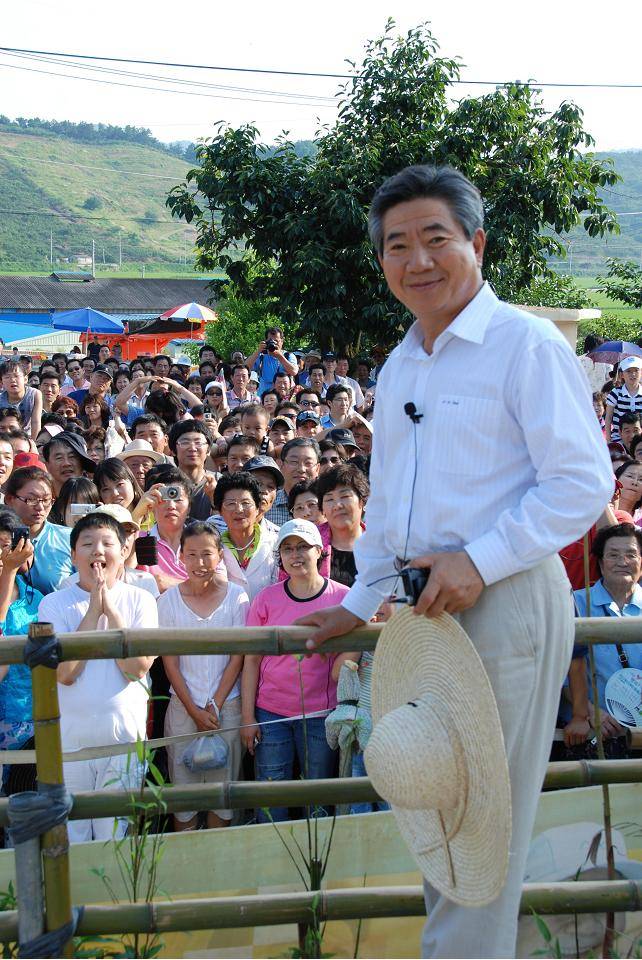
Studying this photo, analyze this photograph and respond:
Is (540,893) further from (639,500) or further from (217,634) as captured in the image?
(639,500)

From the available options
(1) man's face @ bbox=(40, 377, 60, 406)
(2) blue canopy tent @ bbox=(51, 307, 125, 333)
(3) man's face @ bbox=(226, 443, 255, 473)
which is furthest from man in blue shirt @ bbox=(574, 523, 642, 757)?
(2) blue canopy tent @ bbox=(51, 307, 125, 333)

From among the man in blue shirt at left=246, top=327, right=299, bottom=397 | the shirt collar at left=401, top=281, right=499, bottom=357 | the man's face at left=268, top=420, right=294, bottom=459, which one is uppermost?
the man in blue shirt at left=246, top=327, right=299, bottom=397

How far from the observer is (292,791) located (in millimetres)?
2547

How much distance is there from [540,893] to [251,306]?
90.1 feet

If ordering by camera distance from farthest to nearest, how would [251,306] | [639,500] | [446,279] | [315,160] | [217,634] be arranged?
[251,306]
[315,160]
[639,500]
[217,634]
[446,279]

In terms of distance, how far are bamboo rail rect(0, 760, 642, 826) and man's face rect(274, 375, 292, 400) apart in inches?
338

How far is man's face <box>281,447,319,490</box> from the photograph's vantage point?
21.2 ft

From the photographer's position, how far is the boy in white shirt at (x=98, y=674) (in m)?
3.82

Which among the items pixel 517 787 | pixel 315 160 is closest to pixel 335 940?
pixel 517 787

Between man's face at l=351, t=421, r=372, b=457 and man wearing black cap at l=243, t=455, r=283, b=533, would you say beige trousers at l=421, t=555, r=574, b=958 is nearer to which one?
man wearing black cap at l=243, t=455, r=283, b=533

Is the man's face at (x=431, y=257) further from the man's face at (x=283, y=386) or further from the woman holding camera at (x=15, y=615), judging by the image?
the man's face at (x=283, y=386)

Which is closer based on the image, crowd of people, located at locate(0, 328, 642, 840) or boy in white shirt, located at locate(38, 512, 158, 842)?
boy in white shirt, located at locate(38, 512, 158, 842)

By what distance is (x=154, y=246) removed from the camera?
126 m

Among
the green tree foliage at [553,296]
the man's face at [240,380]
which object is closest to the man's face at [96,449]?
the man's face at [240,380]
